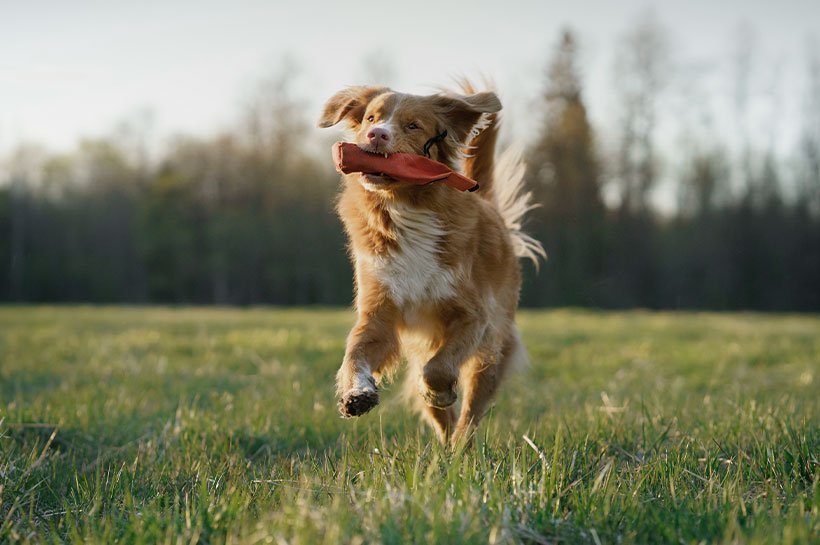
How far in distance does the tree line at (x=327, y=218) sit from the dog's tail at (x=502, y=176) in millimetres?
22113

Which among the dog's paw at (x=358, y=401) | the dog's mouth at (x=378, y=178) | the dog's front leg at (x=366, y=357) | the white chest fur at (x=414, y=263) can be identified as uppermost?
the dog's mouth at (x=378, y=178)

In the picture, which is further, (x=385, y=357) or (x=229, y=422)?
(x=229, y=422)

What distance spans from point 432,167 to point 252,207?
113 ft

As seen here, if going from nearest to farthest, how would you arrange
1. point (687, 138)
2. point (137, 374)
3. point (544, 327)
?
1. point (137, 374)
2. point (544, 327)
3. point (687, 138)

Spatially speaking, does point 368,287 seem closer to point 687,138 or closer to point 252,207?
point 687,138

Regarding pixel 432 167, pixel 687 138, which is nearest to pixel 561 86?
pixel 687 138

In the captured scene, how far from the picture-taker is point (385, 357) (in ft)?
12.7

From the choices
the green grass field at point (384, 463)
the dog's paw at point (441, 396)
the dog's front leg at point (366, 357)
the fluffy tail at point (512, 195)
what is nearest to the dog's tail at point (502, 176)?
the fluffy tail at point (512, 195)

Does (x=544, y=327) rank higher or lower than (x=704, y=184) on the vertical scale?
lower

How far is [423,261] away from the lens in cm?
395

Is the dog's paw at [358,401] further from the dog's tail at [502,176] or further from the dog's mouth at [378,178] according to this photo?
the dog's tail at [502,176]

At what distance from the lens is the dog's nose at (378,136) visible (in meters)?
3.73

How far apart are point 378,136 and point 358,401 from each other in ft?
4.32

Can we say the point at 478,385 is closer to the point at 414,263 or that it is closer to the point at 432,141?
the point at 414,263
